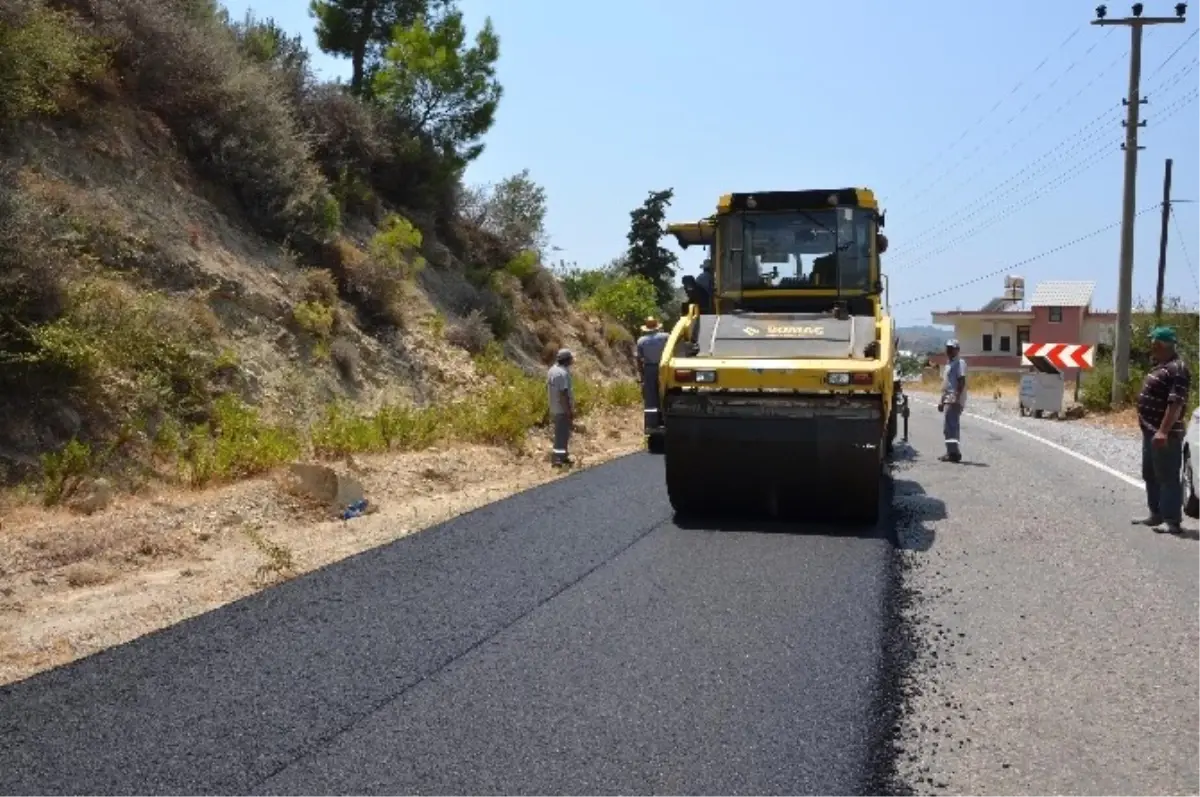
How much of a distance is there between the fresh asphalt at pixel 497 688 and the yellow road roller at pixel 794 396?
3.77 ft

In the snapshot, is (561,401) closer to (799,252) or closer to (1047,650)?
(799,252)

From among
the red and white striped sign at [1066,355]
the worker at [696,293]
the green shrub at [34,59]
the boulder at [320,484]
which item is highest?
the green shrub at [34,59]

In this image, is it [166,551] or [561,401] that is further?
[561,401]

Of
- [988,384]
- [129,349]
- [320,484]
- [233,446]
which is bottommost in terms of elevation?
[988,384]

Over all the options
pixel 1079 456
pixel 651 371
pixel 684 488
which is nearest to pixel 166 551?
pixel 684 488

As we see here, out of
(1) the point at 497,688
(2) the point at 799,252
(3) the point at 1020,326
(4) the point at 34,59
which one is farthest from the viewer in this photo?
(3) the point at 1020,326

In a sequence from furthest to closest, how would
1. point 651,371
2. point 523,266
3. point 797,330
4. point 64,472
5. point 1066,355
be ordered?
point 1066,355 < point 523,266 < point 651,371 < point 797,330 < point 64,472

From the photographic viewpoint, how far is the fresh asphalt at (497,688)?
13.5ft

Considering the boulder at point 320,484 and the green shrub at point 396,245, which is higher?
the green shrub at point 396,245

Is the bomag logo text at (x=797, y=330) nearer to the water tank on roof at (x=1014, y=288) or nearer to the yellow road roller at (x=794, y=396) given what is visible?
the yellow road roller at (x=794, y=396)

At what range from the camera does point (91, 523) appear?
852 centimetres

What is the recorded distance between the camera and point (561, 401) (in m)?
13.6

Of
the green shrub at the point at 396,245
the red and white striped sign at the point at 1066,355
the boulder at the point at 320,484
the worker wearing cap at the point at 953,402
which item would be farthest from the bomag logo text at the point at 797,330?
the red and white striped sign at the point at 1066,355

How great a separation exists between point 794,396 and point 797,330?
43.9 inches
